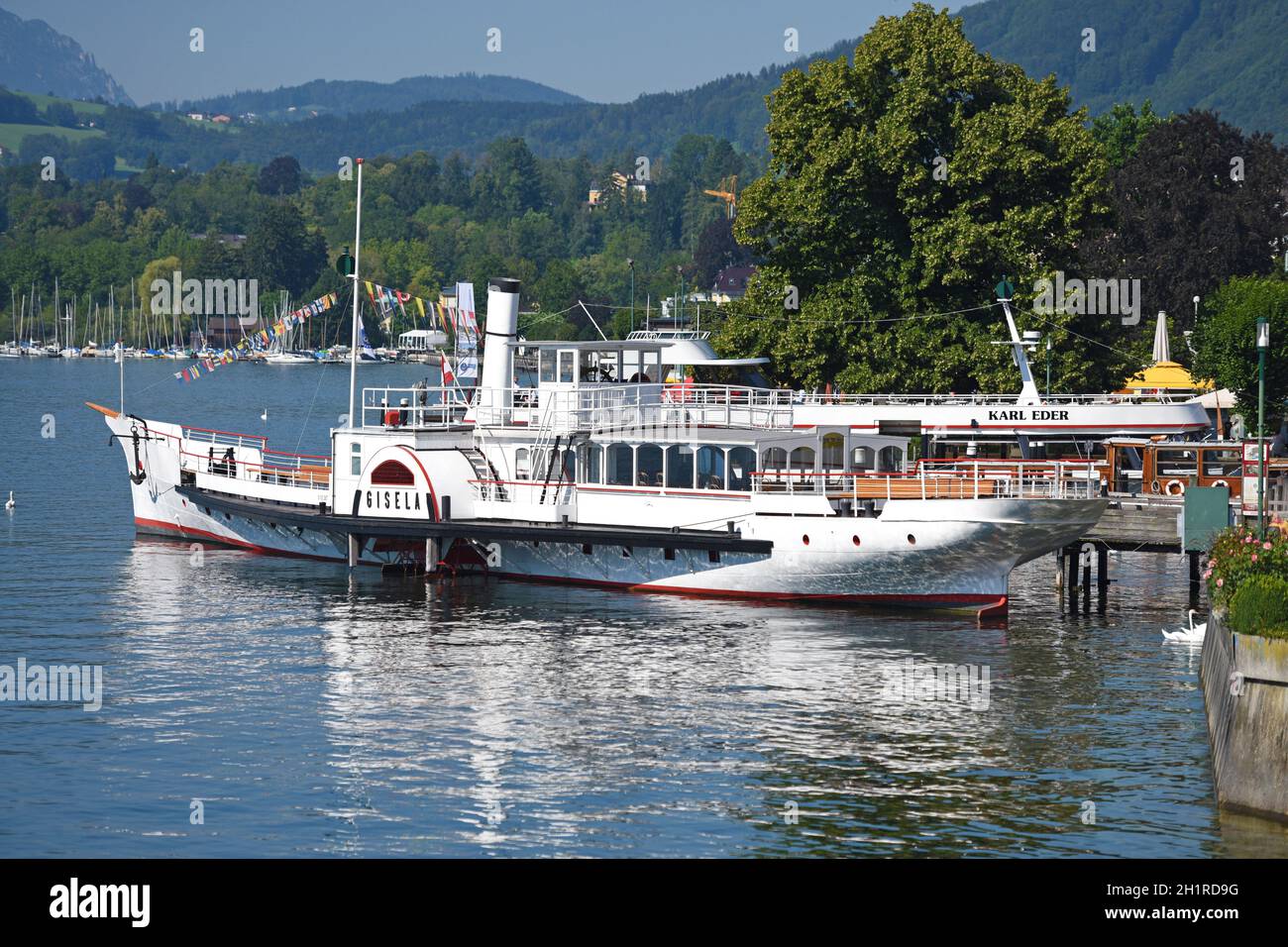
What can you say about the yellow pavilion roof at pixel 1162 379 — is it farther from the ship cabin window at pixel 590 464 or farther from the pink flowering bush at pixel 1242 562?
the pink flowering bush at pixel 1242 562

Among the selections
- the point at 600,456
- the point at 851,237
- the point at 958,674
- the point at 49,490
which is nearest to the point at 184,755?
the point at 958,674

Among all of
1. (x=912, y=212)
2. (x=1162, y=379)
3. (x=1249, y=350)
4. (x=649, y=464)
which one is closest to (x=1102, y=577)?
(x=649, y=464)

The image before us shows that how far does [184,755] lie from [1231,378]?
5452 centimetres

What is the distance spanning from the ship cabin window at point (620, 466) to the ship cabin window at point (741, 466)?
120 inches

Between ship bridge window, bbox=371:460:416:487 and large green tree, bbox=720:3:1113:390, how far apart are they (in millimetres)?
20883

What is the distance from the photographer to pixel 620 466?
2168 inches

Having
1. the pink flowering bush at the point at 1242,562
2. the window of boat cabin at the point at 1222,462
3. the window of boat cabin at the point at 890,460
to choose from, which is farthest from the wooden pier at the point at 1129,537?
the pink flowering bush at the point at 1242,562

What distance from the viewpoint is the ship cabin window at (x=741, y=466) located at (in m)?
53.7

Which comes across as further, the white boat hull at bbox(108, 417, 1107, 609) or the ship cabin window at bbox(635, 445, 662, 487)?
the ship cabin window at bbox(635, 445, 662, 487)

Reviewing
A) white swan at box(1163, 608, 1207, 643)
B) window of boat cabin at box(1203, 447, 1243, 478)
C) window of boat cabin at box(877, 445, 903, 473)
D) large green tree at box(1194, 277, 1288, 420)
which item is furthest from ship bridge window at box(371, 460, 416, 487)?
large green tree at box(1194, 277, 1288, 420)

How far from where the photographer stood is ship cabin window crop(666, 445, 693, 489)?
54156 mm

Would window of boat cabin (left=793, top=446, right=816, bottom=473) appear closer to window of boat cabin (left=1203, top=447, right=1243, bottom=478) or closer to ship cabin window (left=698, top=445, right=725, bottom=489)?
ship cabin window (left=698, top=445, right=725, bottom=489)

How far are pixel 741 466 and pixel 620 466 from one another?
3.79 m
